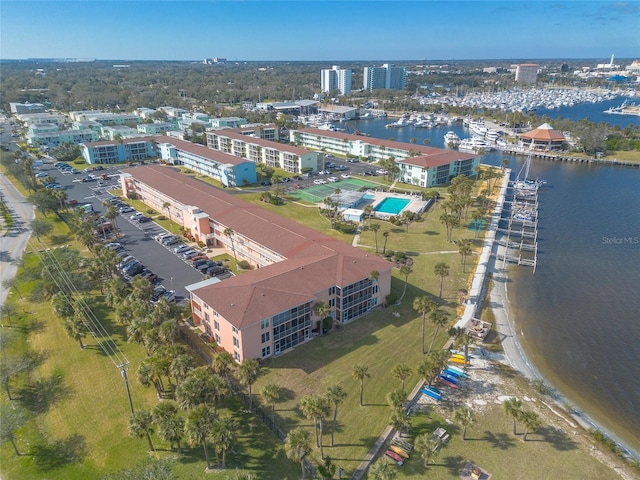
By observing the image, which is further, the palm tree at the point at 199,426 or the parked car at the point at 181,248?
the parked car at the point at 181,248

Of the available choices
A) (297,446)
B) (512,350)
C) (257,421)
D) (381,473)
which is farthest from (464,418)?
(257,421)

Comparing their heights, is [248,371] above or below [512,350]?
above

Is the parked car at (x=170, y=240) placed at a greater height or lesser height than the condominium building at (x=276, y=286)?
lesser

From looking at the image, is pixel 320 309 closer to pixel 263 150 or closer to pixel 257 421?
pixel 257 421

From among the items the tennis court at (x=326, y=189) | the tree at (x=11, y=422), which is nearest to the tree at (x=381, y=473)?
the tree at (x=11, y=422)

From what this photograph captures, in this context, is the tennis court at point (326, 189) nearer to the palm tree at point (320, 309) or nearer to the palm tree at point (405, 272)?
the palm tree at point (405, 272)

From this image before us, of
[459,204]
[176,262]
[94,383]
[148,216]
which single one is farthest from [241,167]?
[94,383]
